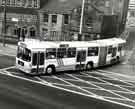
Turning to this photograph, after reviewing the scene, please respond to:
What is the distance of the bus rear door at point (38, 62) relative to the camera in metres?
22.0

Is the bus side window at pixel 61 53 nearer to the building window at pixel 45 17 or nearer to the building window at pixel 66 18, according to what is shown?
the building window at pixel 66 18

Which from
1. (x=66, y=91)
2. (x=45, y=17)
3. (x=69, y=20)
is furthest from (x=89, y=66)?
(x=45, y=17)

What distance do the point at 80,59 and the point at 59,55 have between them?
2.79 metres

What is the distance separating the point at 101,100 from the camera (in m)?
18.0

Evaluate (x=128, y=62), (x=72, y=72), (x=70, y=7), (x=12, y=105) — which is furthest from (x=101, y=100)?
(x=70, y=7)

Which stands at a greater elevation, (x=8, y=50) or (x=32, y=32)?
(x=32, y=32)

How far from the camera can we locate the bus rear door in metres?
22.0

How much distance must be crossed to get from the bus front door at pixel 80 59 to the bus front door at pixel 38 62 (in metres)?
4.32

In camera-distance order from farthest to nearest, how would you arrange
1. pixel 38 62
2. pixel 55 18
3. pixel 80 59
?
pixel 55 18
pixel 80 59
pixel 38 62

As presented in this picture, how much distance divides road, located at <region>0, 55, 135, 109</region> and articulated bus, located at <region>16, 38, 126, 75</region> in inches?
32.9

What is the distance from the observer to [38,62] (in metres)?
22.3

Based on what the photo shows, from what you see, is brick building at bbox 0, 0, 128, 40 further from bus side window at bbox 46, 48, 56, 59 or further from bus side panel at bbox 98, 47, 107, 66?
bus side window at bbox 46, 48, 56, 59

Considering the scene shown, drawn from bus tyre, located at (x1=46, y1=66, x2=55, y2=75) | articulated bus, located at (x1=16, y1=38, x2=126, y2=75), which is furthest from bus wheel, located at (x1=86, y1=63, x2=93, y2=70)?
bus tyre, located at (x1=46, y1=66, x2=55, y2=75)

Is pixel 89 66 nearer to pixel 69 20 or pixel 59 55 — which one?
pixel 59 55
